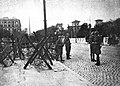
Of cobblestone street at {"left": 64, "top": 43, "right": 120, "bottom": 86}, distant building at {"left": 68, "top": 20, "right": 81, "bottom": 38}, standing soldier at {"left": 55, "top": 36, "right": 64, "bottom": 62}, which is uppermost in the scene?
distant building at {"left": 68, "top": 20, "right": 81, "bottom": 38}

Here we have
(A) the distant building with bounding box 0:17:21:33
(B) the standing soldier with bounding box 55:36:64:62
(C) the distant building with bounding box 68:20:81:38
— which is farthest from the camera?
(A) the distant building with bounding box 0:17:21:33

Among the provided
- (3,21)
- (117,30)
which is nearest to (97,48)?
(117,30)

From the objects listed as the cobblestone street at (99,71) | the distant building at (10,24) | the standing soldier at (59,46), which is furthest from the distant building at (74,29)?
the cobblestone street at (99,71)

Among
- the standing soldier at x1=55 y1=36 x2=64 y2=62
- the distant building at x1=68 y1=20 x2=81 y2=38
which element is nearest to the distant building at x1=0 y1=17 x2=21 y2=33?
the distant building at x1=68 y1=20 x2=81 y2=38

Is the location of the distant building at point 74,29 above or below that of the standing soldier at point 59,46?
above

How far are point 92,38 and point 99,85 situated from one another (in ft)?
15.1

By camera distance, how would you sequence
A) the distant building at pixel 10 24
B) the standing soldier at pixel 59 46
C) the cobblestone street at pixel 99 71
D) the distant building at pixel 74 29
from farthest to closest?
the distant building at pixel 10 24 < the distant building at pixel 74 29 < the standing soldier at pixel 59 46 < the cobblestone street at pixel 99 71

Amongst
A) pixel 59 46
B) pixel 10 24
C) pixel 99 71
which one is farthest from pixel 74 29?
pixel 99 71

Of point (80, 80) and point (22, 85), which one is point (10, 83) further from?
point (80, 80)

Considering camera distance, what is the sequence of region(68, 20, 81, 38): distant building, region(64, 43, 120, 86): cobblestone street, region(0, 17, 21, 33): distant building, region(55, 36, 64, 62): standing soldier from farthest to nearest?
region(0, 17, 21, 33): distant building
region(68, 20, 81, 38): distant building
region(55, 36, 64, 62): standing soldier
region(64, 43, 120, 86): cobblestone street

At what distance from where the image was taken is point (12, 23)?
8781 cm

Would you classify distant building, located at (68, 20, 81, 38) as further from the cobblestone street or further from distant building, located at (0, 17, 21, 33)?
the cobblestone street

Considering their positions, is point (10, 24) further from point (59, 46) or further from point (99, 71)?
point (99, 71)

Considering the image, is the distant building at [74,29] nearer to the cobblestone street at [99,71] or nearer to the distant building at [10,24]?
the distant building at [10,24]
